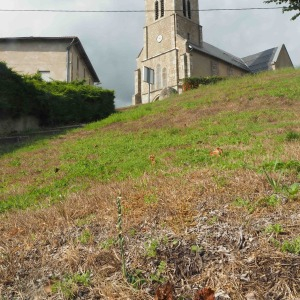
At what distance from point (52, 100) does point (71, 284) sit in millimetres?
18741

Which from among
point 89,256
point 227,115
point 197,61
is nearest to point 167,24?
point 197,61

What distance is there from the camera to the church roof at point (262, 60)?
47.9 meters

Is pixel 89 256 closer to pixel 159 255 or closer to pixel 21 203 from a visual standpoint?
pixel 159 255

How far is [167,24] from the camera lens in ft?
141

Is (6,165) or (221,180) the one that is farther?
(6,165)

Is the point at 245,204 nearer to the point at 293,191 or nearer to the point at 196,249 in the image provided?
the point at 293,191

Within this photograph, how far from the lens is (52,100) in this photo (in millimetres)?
20047

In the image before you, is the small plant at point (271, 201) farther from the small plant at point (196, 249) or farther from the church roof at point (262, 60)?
the church roof at point (262, 60)

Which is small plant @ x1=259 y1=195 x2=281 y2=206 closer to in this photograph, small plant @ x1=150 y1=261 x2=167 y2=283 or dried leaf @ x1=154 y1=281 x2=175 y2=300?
small plant @ x1=150 y1=261 x2=167 y2=283

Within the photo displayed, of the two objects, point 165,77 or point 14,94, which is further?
point 165,77

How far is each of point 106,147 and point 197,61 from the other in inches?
1268

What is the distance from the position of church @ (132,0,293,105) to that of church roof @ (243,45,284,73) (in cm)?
17

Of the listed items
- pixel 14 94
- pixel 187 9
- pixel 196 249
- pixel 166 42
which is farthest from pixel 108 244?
pixel 187 9

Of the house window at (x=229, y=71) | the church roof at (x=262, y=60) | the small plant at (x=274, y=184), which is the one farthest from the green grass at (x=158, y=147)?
the church roof at (x=262, y=60)
